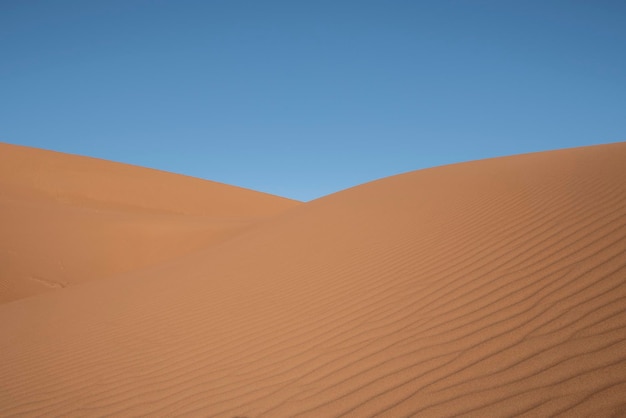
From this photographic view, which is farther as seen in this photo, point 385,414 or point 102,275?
point 102,275

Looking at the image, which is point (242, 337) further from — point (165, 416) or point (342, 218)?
point (342, 218)

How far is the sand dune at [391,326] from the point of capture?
267cm

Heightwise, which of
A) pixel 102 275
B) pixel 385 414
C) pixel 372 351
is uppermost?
pixel 102 275

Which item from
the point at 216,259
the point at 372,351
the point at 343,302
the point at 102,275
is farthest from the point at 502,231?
the point at 102,275

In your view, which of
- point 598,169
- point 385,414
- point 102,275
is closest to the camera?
point 385,414

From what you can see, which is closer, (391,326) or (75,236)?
(391,326)

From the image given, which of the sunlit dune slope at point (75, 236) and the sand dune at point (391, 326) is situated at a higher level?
the sunlit dune slope at point (75, 236)

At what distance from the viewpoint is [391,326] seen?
367 centimetres

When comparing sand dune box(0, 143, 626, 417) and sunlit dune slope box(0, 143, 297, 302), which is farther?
sunlit dune slope box(0, 143, 297, 302)

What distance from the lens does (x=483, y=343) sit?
3012mm

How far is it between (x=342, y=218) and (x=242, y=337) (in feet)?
14.4

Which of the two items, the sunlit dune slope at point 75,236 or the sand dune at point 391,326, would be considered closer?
the sand dune at point 391,326

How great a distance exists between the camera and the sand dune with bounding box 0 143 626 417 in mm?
2670

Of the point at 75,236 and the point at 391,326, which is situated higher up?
the point at 75,236
